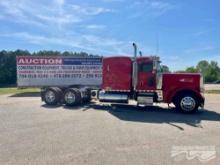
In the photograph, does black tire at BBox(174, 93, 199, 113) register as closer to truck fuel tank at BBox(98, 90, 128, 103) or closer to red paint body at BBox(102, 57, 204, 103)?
red paint body at BBox(102, 57, 204, 103)

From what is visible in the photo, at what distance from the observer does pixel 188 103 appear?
538 inches

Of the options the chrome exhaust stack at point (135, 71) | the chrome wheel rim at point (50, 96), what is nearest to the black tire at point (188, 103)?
the chrome exhaust stack at point (135, 71)

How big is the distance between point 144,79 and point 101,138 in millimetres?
6788

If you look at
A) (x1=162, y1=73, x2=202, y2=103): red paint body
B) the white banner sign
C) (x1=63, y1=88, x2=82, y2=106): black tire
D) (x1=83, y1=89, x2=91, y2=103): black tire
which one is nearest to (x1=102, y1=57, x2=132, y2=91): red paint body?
(x1=63, y1=88, x2=82, y2=106): black tire

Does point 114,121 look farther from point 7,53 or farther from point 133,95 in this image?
point 7,53

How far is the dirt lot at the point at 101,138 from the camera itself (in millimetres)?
6348

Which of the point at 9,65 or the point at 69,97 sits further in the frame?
the point at 9,65

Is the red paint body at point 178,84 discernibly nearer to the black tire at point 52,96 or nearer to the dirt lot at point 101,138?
the dirt lot at point 101,138

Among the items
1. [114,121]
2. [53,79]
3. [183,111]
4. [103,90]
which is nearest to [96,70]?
[53,79]

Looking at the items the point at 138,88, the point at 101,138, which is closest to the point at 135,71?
the point at 138,88

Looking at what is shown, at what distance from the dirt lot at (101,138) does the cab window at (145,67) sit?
2.93 meters

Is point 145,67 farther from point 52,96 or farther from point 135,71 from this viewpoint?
point 52,96

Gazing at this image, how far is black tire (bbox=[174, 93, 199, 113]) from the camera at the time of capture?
44.8 ft

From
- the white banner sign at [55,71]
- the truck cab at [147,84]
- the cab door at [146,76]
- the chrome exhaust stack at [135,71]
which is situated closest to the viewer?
the truck cab at [147,84]
